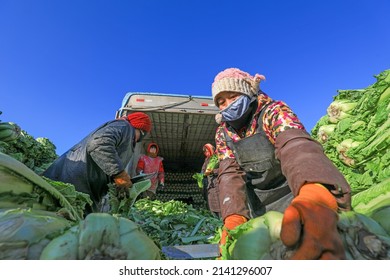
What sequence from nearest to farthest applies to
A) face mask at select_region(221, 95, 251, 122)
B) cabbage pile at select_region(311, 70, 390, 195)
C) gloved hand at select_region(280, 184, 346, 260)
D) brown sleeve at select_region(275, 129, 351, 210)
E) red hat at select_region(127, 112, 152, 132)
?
gloved hand at select_region(280, 184, 346, 260)
brown sleeve at select_region(275, 129, 351, 210)
face mask at select_region(221, 95, 251, 122)
cabbage pile at select_region(311, 70, 390, 195)
red hat at select_region(127, 112, 152, 132)

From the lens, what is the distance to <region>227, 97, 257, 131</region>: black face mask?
8.92 ft

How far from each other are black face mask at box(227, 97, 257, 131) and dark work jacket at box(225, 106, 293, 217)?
160 millimetres

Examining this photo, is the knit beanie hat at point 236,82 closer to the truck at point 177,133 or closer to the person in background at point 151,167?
the truck at point 177,133

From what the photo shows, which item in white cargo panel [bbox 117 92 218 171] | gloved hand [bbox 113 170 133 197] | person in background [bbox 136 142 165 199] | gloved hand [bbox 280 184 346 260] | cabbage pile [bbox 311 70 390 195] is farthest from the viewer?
person in background [bbox 136 142 165 199]

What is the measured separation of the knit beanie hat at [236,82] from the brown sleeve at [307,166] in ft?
2.77

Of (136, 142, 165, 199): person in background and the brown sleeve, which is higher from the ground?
(136, 142, 165, 199): person in background

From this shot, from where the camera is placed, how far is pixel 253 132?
108 inches

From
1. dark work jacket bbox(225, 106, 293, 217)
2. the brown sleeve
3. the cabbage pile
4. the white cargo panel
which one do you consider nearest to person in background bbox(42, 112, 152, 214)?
dark work jacket bbox(225, 106, 293, 217)

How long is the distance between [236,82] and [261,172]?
951 mm

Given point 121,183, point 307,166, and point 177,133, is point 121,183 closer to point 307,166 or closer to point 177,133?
point 307,166

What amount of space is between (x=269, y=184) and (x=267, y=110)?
0.92 m

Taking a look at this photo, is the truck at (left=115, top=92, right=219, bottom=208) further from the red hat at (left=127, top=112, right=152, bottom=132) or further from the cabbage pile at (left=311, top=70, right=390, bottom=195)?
the cabbage pile at (left=311, top=70, right=390, bottom=195)
